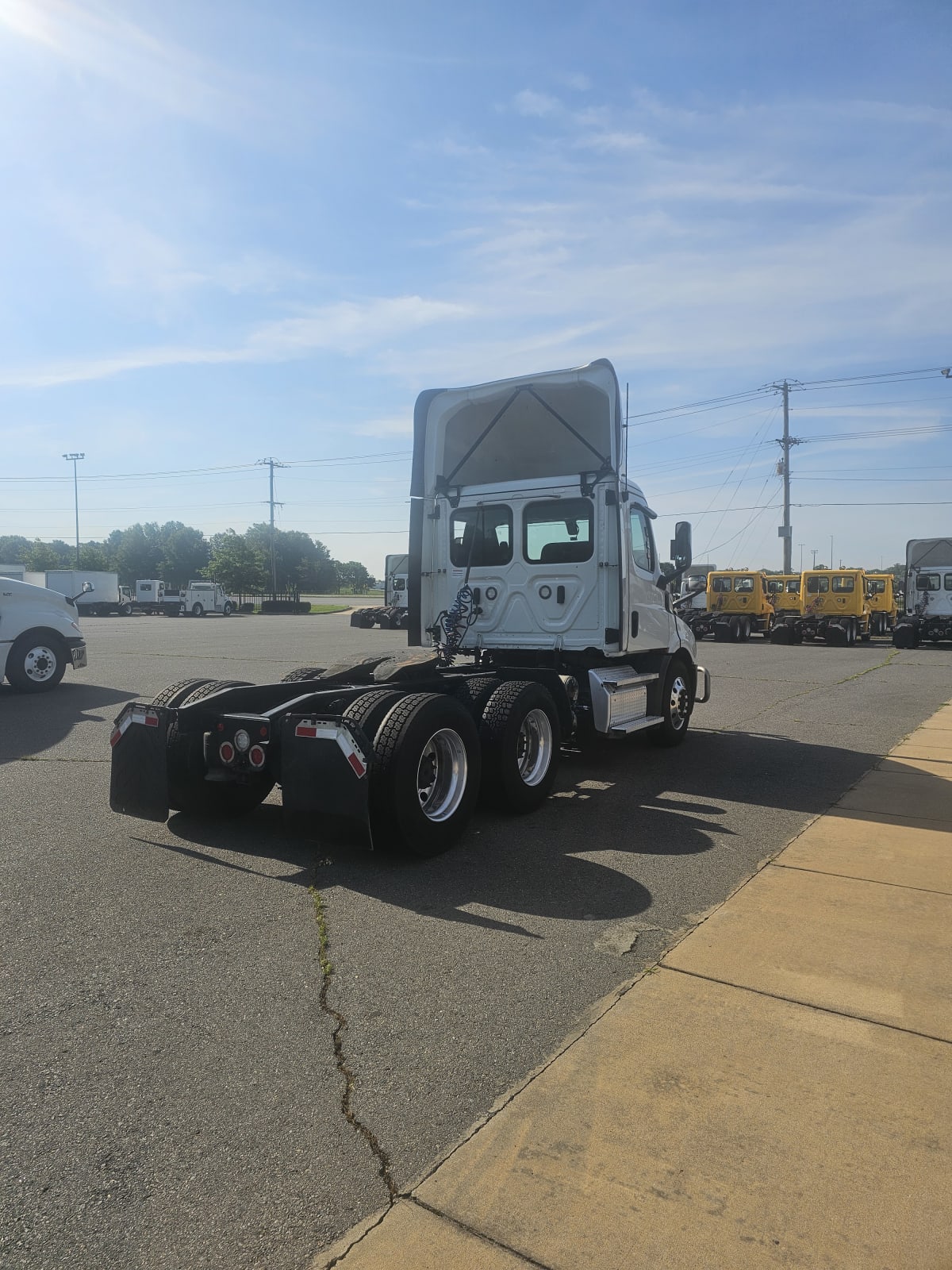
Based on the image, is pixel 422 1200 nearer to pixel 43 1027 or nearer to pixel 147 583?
pixel 43 1027

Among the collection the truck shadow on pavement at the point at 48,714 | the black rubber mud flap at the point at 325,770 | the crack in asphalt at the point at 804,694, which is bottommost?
the crack in asphalt at the point at 804,694

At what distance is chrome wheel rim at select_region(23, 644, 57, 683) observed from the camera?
44.0 feet

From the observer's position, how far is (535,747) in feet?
23.4

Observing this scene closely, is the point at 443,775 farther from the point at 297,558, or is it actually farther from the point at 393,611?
the point at 297,558

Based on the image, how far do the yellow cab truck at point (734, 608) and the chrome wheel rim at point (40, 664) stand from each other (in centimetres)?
2299

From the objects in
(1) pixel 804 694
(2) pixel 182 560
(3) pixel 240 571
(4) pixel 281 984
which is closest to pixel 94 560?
(2) pixel 182 560

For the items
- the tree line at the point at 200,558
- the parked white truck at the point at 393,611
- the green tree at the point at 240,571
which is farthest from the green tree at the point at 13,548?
the parked white truck at the point at 393,611

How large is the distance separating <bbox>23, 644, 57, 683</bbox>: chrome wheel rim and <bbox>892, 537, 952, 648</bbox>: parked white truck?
24386mm

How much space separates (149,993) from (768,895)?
10.6ft

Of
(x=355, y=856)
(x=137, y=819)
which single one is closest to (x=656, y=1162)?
(x=355, y=856)

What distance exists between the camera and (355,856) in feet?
18.3

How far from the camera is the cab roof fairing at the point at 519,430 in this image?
821cm

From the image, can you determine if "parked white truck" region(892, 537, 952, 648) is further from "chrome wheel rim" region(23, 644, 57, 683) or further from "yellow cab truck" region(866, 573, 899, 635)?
"chrome wheel rim" region(23, 644, 57, 683)

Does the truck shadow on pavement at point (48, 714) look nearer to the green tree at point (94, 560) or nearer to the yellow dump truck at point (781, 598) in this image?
the yellow dump truck at point (781, 598)
